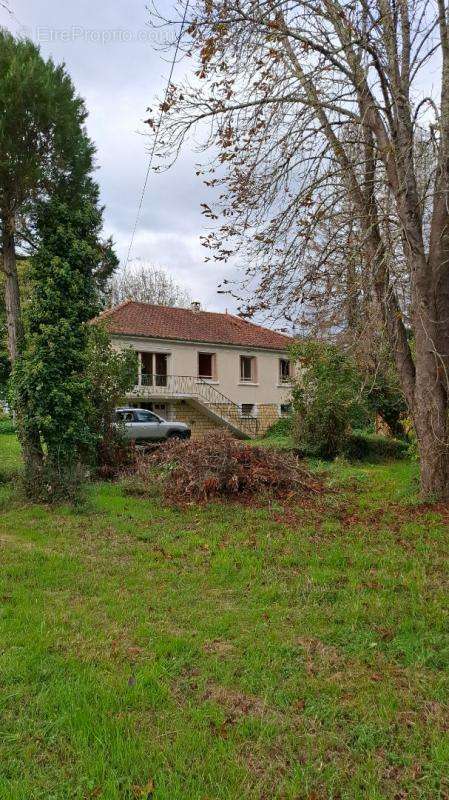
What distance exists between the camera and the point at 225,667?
3570 millimetres

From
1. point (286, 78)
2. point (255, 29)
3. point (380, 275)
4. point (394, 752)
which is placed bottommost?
point (394, 752)

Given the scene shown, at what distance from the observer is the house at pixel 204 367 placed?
83.2ft

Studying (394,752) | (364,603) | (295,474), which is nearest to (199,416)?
(295,474)

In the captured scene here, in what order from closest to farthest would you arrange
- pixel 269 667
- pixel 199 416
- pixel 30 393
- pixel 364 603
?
pixel 269 667 < pixel 364 603 < pixel 30 393 < pixel 199 416

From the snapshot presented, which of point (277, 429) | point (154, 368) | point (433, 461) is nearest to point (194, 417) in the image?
point (154, 368)

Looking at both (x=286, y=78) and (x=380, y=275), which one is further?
(x=380, y=275)

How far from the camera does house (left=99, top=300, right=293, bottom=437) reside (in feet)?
83.2

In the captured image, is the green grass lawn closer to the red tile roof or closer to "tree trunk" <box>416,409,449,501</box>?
"tree trunk" <box>416,409,449,501</box>

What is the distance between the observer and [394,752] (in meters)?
2.72

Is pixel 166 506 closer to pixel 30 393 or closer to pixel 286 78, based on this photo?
pixel 30 393

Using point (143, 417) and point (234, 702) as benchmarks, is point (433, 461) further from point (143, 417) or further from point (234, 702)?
point (143, 417)

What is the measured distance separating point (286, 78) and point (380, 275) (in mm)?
3236

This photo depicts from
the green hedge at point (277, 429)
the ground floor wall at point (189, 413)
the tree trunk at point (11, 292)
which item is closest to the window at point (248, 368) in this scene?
the ground floor wall at point (189, 413)

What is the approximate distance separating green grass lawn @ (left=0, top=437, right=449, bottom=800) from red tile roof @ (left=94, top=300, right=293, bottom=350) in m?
18.6
